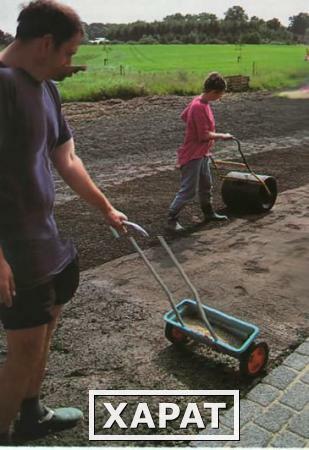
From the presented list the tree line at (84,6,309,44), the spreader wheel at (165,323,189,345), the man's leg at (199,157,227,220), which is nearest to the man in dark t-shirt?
the spreader wheel at (165,323,189,345)

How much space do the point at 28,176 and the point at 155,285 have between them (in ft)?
8.06

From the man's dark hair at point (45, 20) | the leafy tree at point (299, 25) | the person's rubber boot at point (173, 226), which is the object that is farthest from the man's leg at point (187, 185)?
the leafy tree at point (299, 25)

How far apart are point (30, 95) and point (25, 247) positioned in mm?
580

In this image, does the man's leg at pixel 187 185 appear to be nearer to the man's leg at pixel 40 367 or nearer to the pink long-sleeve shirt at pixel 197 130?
the pink long-sleeve shirt at pixel 197 130

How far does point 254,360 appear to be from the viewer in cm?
299

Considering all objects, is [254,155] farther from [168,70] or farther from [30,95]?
[168,70]

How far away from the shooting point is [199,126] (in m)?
5.37

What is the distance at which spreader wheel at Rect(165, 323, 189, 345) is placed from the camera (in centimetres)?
327

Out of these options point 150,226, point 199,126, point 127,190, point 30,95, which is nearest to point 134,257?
point 150,226

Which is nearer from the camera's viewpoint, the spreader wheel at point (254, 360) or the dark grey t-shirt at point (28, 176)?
the dark grey t-shirt at point (28, 176)

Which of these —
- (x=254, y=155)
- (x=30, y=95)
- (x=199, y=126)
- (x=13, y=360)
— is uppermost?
(x=30, y=95)

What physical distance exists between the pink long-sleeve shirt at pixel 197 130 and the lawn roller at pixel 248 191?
0.52m

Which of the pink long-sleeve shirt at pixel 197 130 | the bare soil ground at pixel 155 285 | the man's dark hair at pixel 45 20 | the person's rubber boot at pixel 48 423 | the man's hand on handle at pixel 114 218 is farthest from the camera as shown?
the pink long-sleeve shirt at pixel 197 130

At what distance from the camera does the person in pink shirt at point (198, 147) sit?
5.24m
